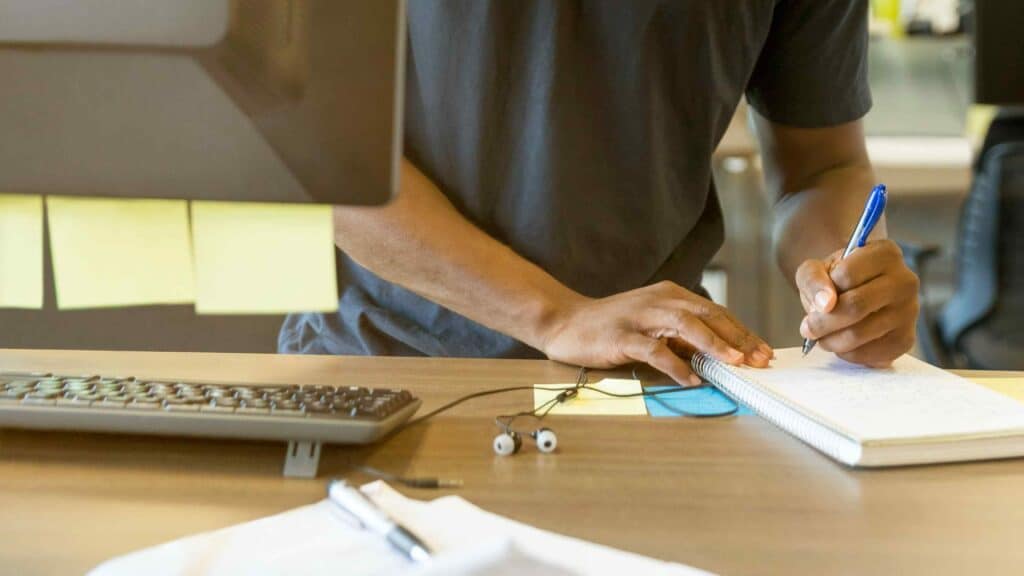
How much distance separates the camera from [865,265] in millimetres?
998

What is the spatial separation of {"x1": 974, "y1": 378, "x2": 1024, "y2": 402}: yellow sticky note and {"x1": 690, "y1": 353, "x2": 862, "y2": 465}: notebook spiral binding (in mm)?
212

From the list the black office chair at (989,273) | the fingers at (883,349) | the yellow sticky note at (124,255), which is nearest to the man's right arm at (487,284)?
the fingers at (883,349)

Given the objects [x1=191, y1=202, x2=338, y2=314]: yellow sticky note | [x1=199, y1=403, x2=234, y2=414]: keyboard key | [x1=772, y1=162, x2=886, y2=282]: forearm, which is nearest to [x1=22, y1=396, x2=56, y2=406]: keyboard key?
[x1=199, y1=403, x2=234, y2=414]: keyboard key

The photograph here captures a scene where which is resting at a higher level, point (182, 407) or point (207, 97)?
point (207, 97)

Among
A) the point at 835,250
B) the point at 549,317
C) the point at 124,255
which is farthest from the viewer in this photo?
the point at 124,255

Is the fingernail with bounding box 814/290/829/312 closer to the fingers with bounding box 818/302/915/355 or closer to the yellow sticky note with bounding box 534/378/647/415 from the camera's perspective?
the fingers with bounding box 818/302/915/355

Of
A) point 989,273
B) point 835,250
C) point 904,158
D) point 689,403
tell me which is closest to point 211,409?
point 689,403

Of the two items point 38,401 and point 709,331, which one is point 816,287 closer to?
point 709,331

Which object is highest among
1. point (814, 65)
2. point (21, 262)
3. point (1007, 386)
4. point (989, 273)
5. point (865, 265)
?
point (814, 65)

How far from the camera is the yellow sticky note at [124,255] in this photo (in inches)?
73.9

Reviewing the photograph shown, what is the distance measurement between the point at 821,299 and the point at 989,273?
1.46 meters

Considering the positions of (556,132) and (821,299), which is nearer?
(821,299)

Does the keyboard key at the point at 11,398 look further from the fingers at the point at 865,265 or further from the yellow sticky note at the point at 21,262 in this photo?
the yellow sticky note at the point at 21,262

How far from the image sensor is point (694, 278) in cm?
140
